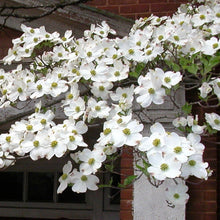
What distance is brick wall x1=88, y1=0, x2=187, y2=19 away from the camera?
11.9ft

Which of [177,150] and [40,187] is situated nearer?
[177,150]

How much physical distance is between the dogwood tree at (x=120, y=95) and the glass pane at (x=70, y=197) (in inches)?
111

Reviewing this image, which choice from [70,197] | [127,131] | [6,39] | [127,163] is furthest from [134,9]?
[70,197]

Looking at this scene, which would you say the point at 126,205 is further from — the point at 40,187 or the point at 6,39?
the point at 40,187

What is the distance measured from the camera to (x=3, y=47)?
3.79 m

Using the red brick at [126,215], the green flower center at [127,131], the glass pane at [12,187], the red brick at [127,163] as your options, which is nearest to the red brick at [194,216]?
the red brick at [126,215]

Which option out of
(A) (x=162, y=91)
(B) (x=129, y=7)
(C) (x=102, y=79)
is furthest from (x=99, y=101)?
(B) (x=129, y=7)

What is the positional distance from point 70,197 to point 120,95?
11.3 feet

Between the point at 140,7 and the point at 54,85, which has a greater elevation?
the point at 140,7

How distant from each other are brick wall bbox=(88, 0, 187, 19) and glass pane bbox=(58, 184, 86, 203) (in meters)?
2.46

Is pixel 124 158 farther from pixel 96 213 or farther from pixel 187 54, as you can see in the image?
pixel 96 213

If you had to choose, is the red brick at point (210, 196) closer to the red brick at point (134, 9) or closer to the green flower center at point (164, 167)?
the red brick at point (134, 9)

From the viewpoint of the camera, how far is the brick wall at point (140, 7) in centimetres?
364

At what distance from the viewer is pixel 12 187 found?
18.4ft
